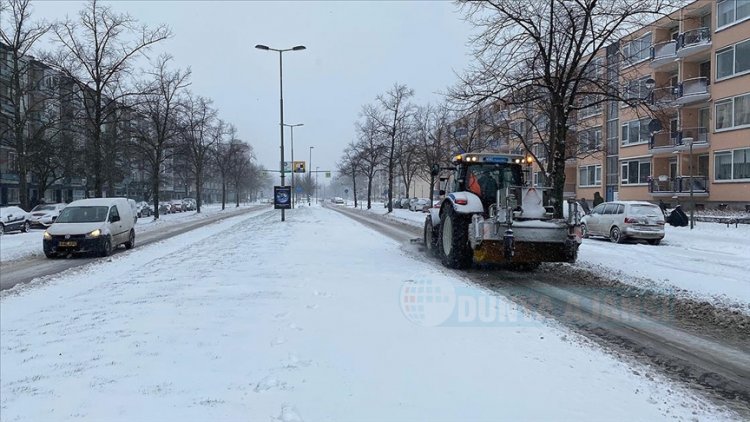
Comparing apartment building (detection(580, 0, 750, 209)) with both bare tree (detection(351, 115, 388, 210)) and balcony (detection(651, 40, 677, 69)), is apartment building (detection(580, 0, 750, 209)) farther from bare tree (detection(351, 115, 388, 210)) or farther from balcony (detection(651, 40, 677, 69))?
bare tree (detection(351, 115, 388, 210))

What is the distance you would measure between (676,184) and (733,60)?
25.9 feet

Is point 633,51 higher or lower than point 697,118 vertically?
higher

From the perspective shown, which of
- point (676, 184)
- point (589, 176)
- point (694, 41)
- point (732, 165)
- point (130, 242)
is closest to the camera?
point (130, 242)

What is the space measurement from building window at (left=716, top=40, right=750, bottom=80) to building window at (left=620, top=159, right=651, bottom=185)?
886 cm

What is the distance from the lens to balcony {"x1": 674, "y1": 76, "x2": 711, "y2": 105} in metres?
31.2

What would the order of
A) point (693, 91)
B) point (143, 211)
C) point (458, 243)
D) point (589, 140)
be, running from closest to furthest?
point (458, 243)
point (693, 91)
point (589, 140)
point (143, 211)

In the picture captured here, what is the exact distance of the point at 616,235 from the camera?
1969 cm

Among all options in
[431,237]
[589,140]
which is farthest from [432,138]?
[431,237]

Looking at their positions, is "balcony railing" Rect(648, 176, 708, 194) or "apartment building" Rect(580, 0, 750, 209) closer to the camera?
"apartment building" Rect(580, 0, 750, 209)

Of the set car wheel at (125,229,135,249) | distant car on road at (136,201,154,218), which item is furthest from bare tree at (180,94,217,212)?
car wheel at (125,229,135,249)

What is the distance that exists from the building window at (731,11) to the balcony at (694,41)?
3.28 feet

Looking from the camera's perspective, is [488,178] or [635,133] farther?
[635,133]

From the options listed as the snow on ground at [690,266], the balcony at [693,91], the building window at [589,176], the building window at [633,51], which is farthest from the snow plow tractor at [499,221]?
the building window at [589,176]

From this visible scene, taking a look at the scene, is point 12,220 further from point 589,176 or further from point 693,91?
point 589,176
